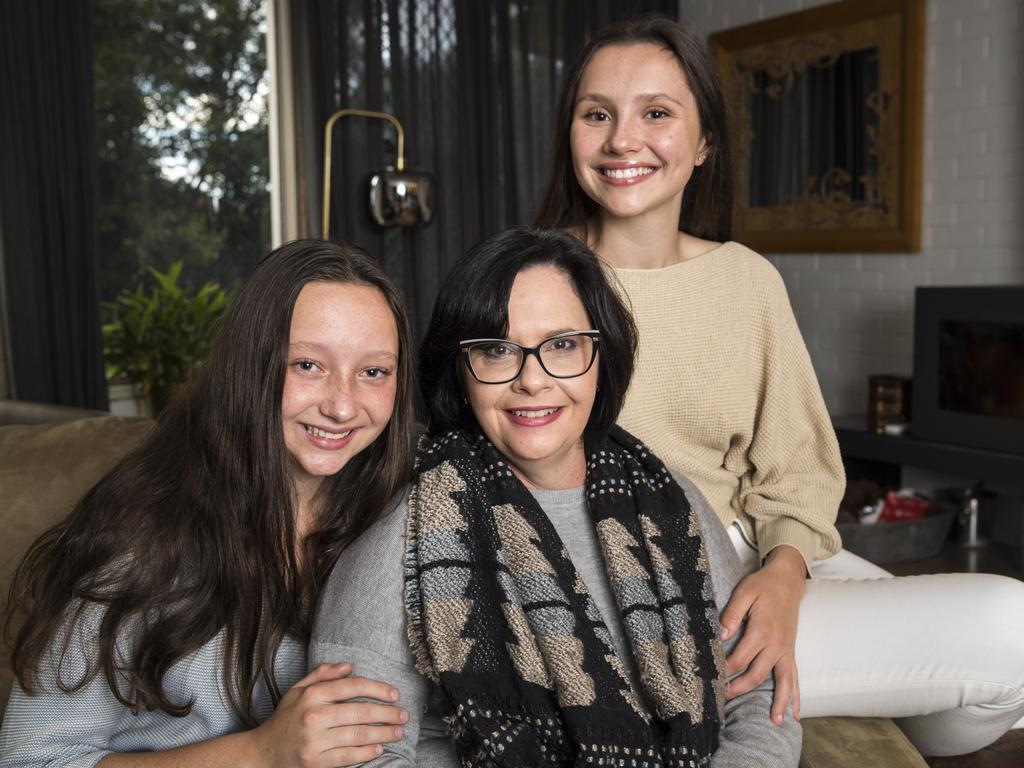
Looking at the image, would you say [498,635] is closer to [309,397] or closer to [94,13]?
[309,397]

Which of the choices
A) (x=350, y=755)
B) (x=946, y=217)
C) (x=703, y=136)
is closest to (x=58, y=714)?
(x=350, y=755)

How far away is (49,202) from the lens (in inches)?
154

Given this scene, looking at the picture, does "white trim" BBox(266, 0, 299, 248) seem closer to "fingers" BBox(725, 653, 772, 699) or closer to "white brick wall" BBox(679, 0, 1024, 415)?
"white brick wall" BBox(679, 0, 1024, 415)

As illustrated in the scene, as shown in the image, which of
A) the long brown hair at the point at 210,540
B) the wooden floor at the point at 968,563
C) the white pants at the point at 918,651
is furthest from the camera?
the wooden floor at the point at 968,563

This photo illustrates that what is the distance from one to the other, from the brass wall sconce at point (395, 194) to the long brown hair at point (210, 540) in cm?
305

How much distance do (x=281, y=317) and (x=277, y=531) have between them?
0.29 metres

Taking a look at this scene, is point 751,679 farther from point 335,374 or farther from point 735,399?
point 335,374

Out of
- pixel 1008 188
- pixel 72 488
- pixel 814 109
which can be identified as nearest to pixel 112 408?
pixel 72 488

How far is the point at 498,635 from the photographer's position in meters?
1.34

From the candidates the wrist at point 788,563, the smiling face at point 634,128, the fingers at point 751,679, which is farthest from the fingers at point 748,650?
the smiling face at point 634,128

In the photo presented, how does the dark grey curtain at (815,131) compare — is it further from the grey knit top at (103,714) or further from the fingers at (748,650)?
the grey knit top at (103,714)

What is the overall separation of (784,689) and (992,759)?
53 centimetres

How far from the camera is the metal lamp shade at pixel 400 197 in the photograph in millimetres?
4461

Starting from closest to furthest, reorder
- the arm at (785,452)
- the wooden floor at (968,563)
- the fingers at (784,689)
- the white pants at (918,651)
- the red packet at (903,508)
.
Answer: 1. the fingers at (784,689)
2. the white pants at (918,651)
3. the arm at (785,452)
4. the wooden floor at (968,563)
5. the red packet at (903,508)
